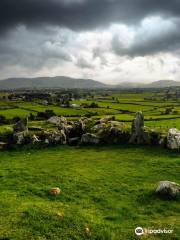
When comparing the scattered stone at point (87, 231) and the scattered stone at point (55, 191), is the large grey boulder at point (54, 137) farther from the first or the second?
the scattered stone at point (87, 231)

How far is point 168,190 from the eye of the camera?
21625 mm

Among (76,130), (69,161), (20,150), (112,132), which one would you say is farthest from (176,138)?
(20,150)

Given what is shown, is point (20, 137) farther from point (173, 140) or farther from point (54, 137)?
point (173, 140)

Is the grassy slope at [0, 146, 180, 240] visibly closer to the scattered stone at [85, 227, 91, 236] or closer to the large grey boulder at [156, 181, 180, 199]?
the scattered stone at [85, 227, 91, 236]

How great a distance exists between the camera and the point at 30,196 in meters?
21.8

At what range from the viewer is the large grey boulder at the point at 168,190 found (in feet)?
70.1

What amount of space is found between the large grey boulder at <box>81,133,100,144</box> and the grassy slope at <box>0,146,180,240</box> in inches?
187

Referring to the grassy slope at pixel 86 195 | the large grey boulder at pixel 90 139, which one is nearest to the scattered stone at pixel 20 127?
the grassy slope at pixel 86 195

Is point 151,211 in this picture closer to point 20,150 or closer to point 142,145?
point 142,145

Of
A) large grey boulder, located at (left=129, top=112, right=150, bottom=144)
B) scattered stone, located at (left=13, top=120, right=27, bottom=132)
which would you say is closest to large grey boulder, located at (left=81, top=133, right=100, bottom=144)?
large grey boulder, located at (left=129, top=112, right=150, bottom=144)

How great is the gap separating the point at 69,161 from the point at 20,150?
356 inches

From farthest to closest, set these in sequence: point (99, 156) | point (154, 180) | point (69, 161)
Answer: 1. point (99, 156)
2. point (69, 161)
3. point (154, 180)

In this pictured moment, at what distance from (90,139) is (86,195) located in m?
19.0

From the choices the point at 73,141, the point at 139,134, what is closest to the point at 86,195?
the point at 139,134
